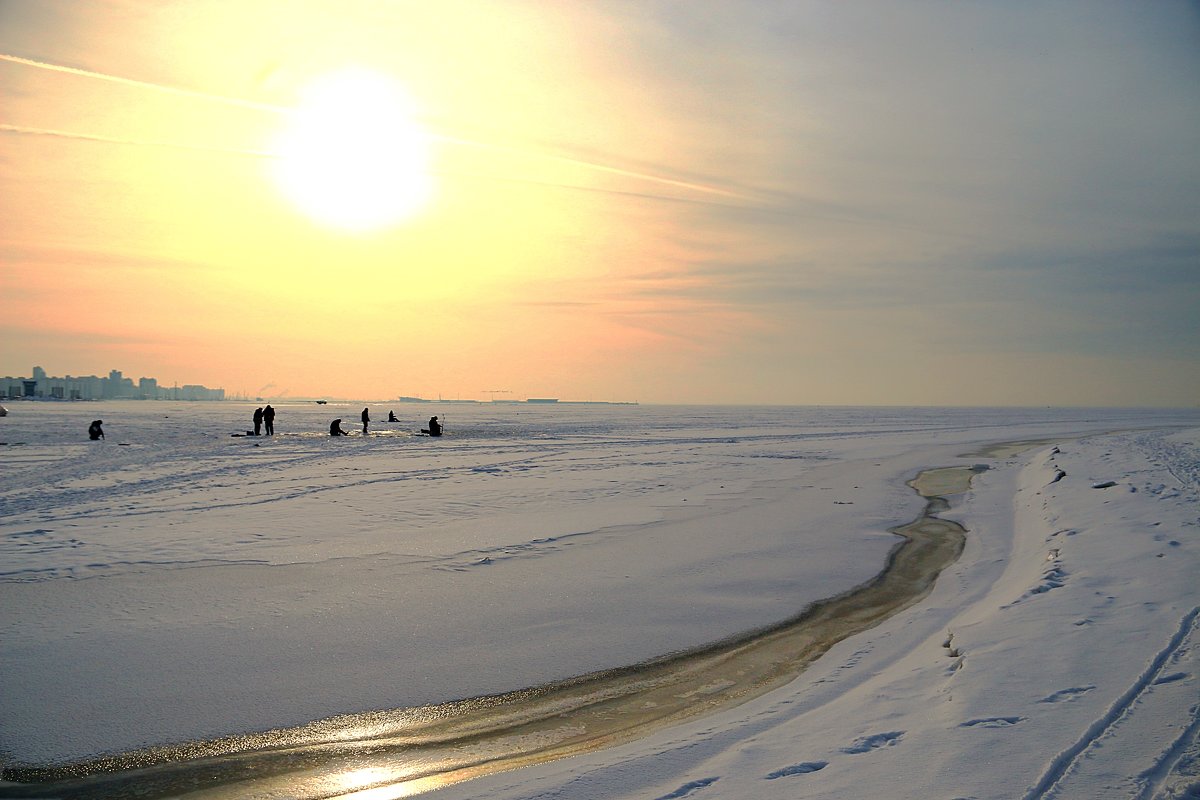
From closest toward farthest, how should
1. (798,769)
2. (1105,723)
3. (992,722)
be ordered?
(798,769), (1105,723), (992,722)

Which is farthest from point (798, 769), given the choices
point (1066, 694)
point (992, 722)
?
point (1066, 694)

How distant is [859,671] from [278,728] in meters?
5.03

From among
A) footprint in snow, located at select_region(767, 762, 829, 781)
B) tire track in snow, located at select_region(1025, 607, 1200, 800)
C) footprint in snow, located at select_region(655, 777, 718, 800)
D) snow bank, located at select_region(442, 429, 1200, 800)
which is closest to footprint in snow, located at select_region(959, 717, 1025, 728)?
snow bank, located at select_region(442, 429, 1200, 800)

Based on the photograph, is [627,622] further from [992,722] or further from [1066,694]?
[1066,694]

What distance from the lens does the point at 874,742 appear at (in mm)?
4770

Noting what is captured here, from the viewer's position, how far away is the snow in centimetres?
459

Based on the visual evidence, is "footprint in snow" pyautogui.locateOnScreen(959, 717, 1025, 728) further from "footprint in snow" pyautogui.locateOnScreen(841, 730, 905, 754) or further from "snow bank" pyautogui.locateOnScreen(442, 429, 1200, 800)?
"footprint in snow" pyautogui.locateOnScreen(841, 730, 905, 754)

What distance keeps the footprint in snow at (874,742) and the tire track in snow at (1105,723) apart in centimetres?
91

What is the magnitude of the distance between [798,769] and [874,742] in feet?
2.19

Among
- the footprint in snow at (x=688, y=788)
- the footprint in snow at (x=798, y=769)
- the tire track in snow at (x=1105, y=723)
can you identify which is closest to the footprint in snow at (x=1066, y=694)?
the tire track in snow at (x=1105, y=723)

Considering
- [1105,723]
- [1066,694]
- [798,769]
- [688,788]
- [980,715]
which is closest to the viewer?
[688,788]

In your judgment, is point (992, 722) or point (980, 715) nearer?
point (992, 722)

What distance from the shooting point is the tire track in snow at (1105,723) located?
397 centimetres

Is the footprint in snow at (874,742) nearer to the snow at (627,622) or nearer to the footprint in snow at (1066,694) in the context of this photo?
the snow at (627,622)
